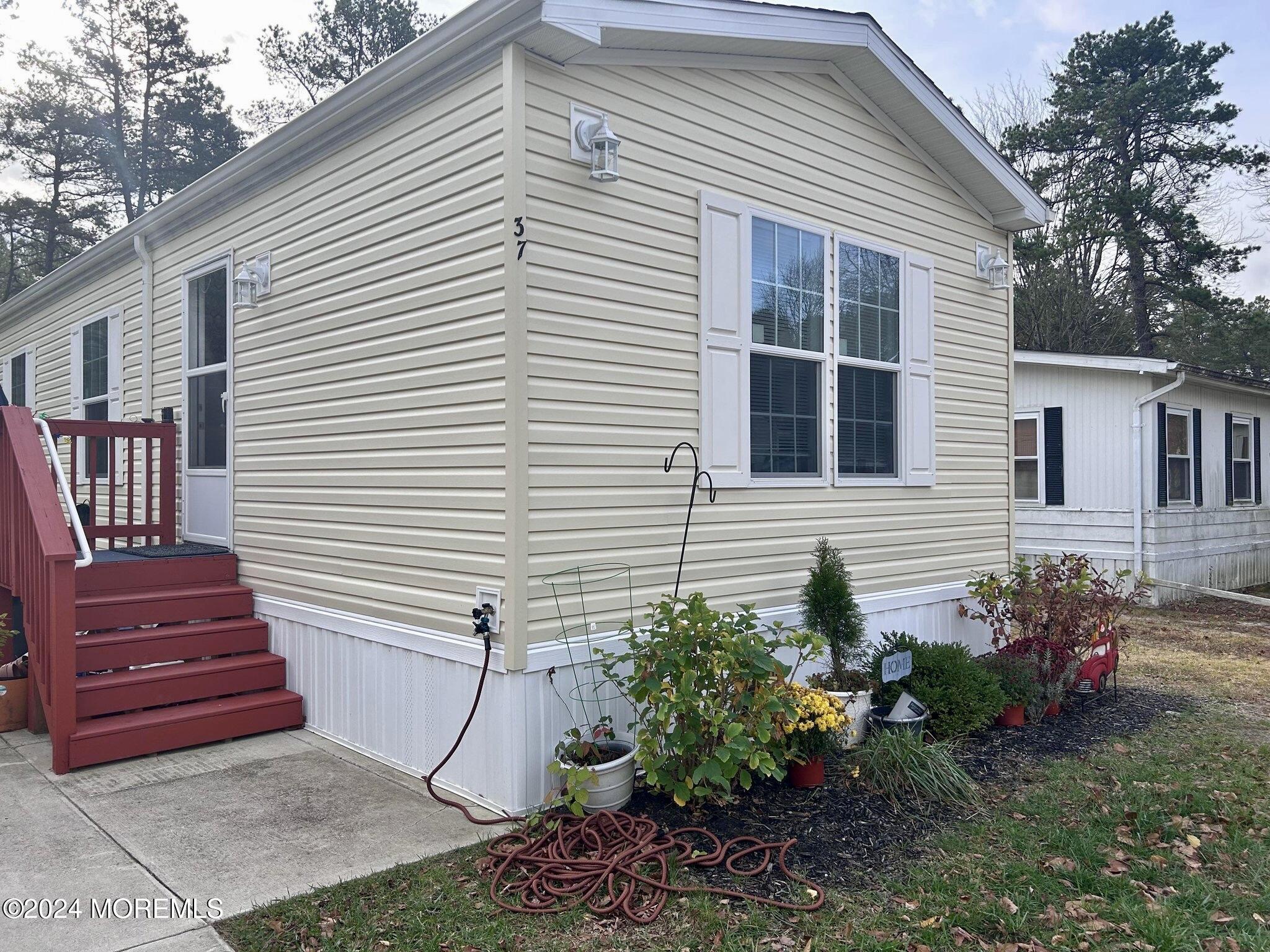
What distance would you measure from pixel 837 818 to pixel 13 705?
Result: 486cm

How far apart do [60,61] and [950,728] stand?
2291cm

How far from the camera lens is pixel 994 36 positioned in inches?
899

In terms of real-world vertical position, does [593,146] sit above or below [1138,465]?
above

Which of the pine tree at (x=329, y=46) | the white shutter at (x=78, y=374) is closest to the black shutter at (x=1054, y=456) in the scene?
the white shutter at (x=78, y=374)

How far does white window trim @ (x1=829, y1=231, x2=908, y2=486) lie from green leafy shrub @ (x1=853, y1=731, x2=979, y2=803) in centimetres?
185

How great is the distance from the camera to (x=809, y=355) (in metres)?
5.64

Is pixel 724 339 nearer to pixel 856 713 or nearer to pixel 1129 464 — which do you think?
pixel 856 713

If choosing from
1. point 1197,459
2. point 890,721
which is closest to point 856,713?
point 890,721

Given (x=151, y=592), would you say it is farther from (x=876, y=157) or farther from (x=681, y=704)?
(x=876, y=157)

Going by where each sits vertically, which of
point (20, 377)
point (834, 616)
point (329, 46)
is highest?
point (329, 46)

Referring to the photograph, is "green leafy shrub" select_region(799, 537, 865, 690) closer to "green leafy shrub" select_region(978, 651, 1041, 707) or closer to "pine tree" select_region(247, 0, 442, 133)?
"green leafy shrub" select_region(978, 651, 1041, 707)

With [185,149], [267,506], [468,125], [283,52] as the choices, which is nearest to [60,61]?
[185,149]

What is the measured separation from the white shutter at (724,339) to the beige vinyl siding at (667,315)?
0.08 meters

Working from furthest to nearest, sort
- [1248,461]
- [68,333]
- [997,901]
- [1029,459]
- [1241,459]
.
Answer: [1248,461]
[1241,459]
[1029,459]
[68,333]
[997,901]
